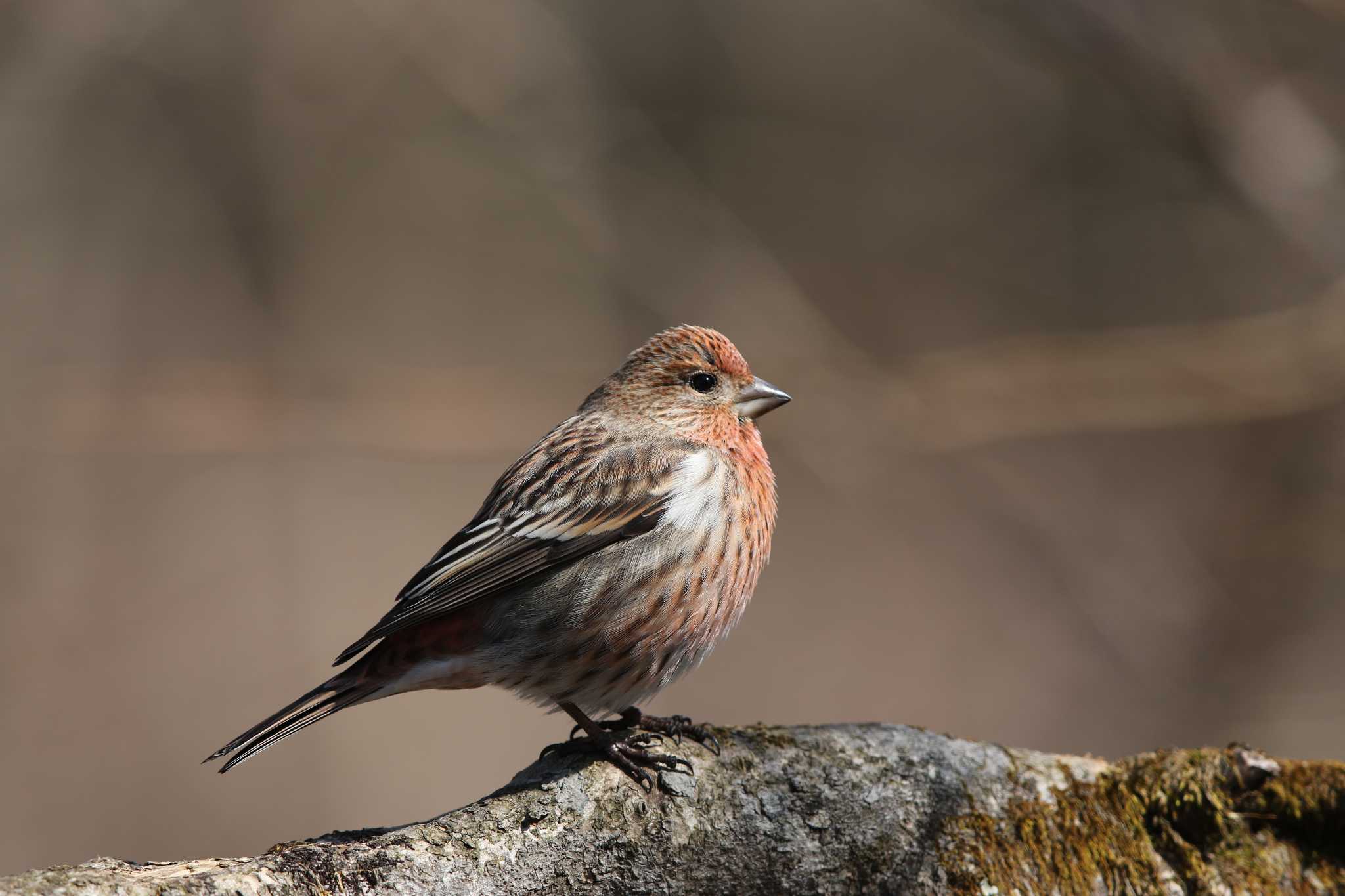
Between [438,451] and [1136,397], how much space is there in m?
5.15

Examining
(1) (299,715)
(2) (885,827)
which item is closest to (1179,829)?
(2) (885,827)

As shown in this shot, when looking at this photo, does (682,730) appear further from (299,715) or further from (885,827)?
(299,715)

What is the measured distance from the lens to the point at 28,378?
8.41 meters

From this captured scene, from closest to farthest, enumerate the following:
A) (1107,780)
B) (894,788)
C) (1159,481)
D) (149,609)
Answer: (894,788), (1107,780), (149,609), (1159,481)

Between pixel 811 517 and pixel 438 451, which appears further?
pixel 811 517

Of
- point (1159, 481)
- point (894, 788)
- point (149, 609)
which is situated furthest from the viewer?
point (1159, 481)

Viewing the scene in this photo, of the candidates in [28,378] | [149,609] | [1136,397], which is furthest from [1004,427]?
[28,378]

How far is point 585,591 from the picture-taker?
4.01 metres

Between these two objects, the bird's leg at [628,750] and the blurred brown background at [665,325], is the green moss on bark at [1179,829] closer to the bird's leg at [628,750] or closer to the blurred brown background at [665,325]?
the bird's leg at [628,750]

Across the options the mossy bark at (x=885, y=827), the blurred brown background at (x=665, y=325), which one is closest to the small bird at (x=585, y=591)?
the mossy bark at (x=885, y=827)

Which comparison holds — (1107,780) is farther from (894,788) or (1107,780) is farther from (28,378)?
(28,378)

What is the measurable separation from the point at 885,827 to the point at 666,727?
31.6 inches

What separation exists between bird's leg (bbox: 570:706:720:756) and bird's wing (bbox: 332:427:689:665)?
0.58m

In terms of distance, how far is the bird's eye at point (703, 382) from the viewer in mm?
4762
